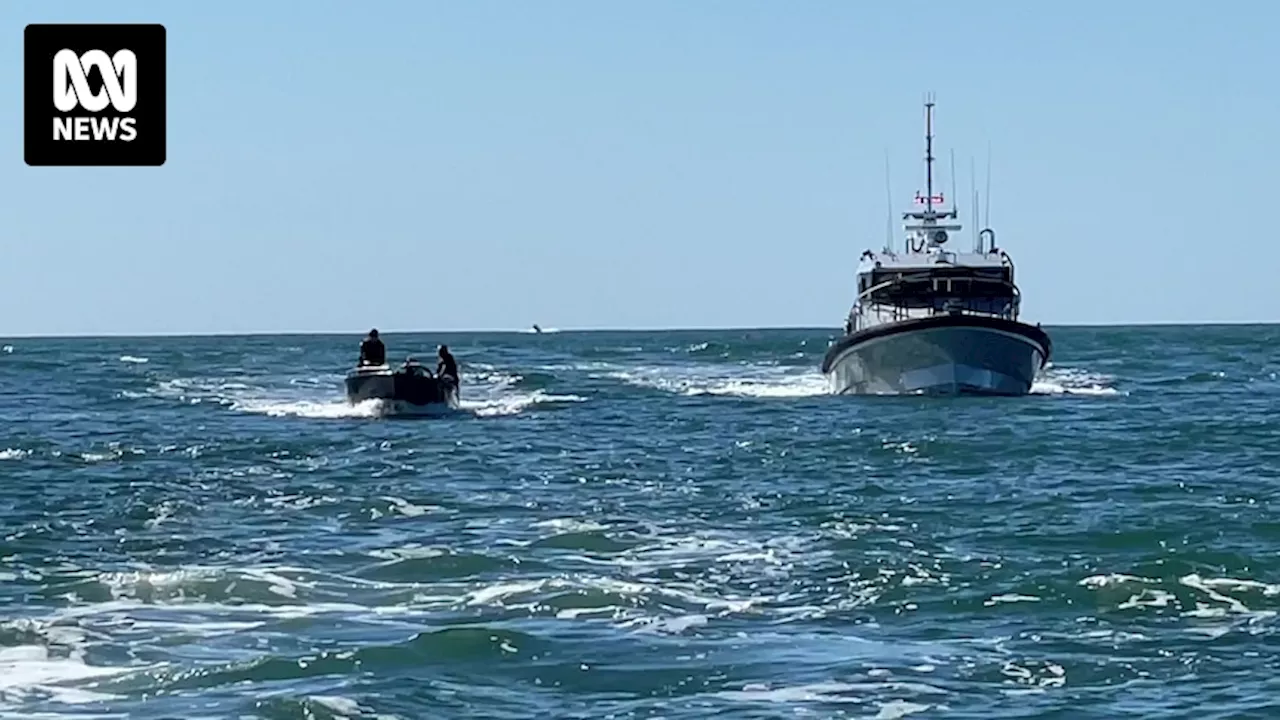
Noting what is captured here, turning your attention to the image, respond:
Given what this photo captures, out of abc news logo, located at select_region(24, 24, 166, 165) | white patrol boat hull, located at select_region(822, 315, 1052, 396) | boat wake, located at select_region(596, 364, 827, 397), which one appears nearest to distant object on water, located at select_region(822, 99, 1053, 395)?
white patrol boat hull, located at select_region(822, 315, 1052, 396)

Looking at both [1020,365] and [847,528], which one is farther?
[1020,365]

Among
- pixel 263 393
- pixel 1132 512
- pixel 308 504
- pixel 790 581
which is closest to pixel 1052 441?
pixel 1132 512

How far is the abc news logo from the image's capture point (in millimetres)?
12562

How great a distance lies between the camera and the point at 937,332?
154 ft

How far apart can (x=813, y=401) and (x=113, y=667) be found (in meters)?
37.4

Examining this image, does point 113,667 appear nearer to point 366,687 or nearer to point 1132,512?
point 366,687

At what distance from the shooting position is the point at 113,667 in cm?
1667

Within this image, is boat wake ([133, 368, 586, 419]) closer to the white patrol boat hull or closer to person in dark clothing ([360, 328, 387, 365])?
person in dark clothing ([360, 328, 387, 365])

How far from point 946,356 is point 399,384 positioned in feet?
36.7

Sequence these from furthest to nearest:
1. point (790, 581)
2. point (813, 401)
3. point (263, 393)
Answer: point (263, 393) → point (813, 401) → point (790, 581)

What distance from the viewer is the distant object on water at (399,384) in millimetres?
46562

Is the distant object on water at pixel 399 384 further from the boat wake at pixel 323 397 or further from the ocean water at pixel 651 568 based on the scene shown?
the ocean water at pixel 651 568

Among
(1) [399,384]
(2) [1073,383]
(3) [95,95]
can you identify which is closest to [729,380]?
(2) [1073,383]

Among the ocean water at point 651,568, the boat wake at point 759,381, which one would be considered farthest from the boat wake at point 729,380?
the ocean water at point 651,568
